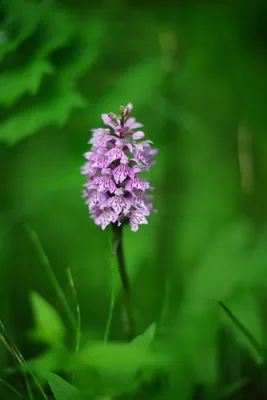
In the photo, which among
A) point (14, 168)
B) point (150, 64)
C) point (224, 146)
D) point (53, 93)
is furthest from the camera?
point (224, 146)

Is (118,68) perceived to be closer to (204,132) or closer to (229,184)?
(204,132)

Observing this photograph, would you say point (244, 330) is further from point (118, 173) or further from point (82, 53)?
point (82, 53)

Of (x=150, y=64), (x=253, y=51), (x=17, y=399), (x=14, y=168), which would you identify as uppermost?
(x=253, y=51)

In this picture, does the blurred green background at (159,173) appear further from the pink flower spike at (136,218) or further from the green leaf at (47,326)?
the pink flower spike at (136,218)

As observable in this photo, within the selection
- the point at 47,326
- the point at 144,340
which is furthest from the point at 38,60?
the point at 144,340

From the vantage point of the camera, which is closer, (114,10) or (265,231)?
(265,231)

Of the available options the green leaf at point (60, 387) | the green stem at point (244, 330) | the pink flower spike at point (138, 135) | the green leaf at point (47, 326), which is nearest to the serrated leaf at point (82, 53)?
the pink flower spike at point (138, 135)

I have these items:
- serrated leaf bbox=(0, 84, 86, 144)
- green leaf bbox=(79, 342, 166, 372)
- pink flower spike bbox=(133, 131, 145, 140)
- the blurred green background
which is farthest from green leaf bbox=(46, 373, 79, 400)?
serrated leaf bbox=(0, 84, 86, 144)

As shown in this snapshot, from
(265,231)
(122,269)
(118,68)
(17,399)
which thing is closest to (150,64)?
(118,68)
